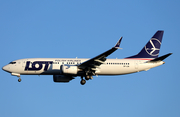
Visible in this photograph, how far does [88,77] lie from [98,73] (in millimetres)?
1798

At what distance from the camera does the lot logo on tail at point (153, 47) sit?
50.3m

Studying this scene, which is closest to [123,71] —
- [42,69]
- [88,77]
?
[88,77]

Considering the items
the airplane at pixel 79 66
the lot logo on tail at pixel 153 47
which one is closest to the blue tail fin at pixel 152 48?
the lot logo on tail at pixel 153 47

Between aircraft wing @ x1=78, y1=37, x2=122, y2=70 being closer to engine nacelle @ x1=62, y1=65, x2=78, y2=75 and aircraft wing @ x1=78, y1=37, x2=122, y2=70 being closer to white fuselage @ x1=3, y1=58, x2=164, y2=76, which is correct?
engine nacelle @ x1=62, y1=65, x2=78, y2=75

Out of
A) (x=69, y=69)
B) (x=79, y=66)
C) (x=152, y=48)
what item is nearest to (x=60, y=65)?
(x=69, y=69)

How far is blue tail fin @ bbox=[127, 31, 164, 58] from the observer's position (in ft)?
164

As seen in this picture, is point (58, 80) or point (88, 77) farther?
point (58, 80)

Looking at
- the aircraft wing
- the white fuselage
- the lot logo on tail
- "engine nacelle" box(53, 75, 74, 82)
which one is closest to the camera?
the aircraft wing

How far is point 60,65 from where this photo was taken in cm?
4662

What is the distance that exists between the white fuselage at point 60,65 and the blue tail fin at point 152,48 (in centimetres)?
217

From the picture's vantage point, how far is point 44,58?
47.8 meters

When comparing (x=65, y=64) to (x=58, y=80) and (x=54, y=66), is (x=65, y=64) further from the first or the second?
(x=58, y=80)

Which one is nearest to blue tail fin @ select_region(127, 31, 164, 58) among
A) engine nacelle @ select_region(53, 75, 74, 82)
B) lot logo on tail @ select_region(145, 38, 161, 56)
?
lot logo on tail @ select_region(145, 38, 161, 56)

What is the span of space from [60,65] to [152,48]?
604 inches
